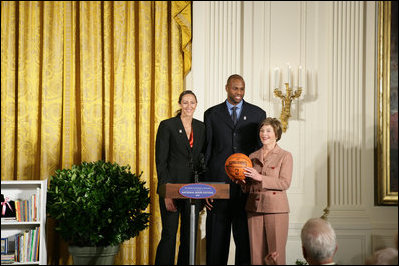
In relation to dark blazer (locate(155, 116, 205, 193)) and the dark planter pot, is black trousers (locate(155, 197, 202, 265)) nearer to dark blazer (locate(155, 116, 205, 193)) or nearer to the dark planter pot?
dark blazer (locate(155, 116, 205, 193))

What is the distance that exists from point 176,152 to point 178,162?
0.09 m

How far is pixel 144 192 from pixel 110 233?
493 mm

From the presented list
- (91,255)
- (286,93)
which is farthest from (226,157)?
(91,255)

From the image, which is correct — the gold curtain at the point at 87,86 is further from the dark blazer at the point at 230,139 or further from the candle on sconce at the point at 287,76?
the dark blazer at the point at 230,139

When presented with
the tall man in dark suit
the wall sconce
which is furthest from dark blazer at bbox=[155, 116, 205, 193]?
the wall sconce

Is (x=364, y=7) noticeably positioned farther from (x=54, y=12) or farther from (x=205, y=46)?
(x=54, y=12)

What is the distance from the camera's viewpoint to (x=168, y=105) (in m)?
5.70

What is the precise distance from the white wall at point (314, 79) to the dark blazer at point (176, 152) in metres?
1.12

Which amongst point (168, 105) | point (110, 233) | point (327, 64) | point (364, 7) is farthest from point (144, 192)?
point (364, 7)

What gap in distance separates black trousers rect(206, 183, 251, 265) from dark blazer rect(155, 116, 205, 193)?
36cm

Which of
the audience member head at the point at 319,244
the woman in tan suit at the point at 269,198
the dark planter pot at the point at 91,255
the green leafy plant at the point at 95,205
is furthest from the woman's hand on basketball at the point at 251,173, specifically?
the dark planter pot at the point at 91,255

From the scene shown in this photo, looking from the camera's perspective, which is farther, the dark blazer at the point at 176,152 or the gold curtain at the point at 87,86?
the gold curtain at the point at 87,86

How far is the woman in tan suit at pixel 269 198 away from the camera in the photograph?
3953 millimetres

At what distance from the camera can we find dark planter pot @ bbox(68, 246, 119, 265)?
4.69 metres
